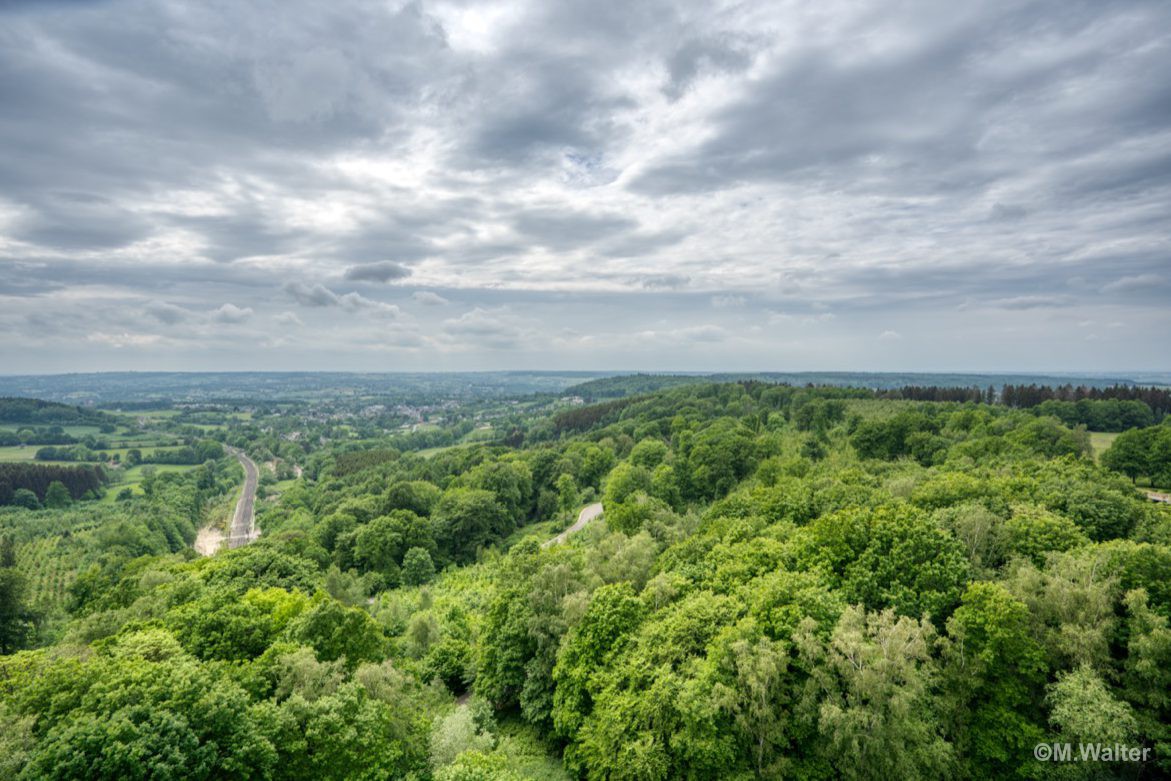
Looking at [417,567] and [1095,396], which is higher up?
Answer: [1095,396]

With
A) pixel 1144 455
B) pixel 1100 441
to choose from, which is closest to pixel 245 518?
pixel 1144 455

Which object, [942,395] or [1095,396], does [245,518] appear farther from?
[1095,396]

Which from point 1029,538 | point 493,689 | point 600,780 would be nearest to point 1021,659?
point 1029,538

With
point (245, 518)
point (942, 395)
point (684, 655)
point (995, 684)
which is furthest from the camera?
point (942, 395)

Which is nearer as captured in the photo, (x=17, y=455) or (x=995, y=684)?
(x=995, y=684)

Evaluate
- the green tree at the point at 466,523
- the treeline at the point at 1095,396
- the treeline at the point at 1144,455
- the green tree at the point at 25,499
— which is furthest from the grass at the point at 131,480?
the treeline at the point at 1095,396

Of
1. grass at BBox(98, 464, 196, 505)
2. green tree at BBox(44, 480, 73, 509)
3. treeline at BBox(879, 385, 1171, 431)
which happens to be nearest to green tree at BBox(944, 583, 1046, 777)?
treeline at BBox(879, 385, 1171, 431)

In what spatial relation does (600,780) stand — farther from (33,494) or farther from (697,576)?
(33,494)
